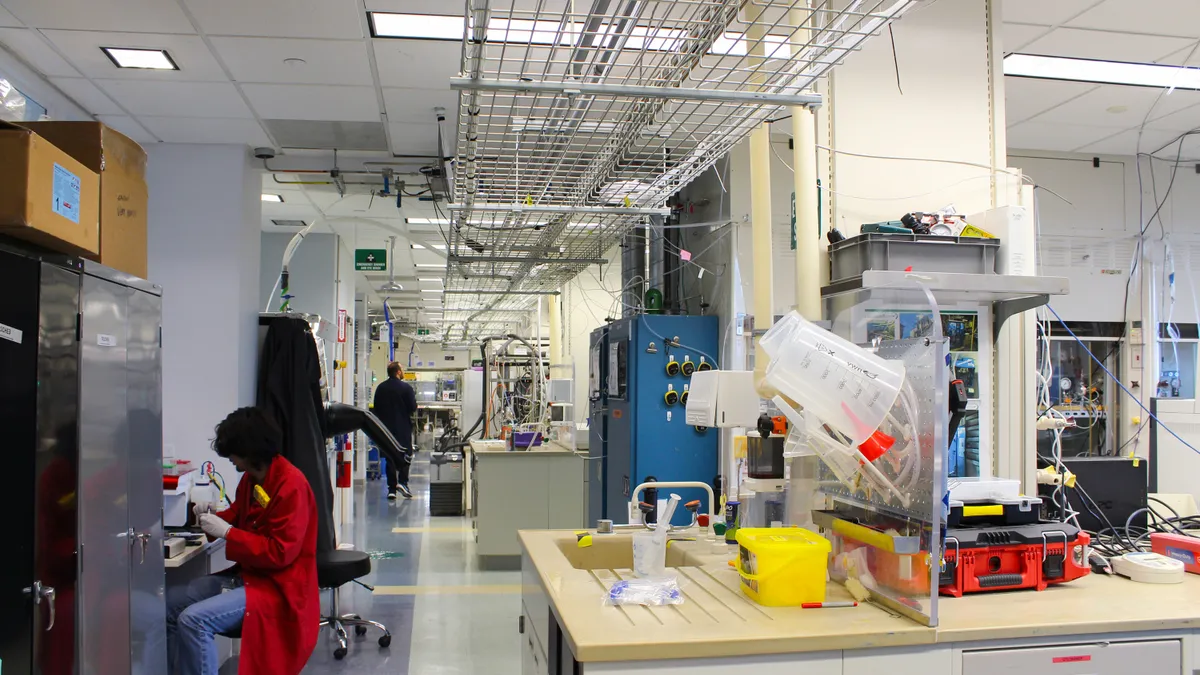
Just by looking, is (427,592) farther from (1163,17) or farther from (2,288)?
(1163,17)

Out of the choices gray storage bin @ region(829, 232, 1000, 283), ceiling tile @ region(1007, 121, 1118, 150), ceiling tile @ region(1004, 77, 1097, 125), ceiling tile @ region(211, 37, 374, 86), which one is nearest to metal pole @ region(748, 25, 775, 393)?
gray storage bin @ region(829, 232, 1000, 283)

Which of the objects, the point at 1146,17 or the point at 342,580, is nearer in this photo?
the point at 1146,17

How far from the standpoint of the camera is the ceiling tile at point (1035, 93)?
443 cm

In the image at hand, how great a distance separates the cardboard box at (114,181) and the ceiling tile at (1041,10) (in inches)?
138

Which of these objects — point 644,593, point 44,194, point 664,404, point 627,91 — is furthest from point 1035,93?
point 44,194

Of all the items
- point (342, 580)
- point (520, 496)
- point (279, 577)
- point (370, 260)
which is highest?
point (370, 260)

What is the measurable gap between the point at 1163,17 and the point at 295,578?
4.54 meters

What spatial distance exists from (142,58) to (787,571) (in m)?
3.94

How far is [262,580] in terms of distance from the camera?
330 centimetres

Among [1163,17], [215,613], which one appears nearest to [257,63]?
[215,613]

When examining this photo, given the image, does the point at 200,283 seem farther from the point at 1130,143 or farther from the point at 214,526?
the point at 1130,143

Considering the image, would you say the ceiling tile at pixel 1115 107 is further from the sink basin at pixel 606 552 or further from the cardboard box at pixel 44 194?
the cardboard box at pixel 44 194

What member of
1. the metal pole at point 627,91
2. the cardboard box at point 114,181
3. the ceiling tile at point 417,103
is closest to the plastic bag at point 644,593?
the metal pole at point 627,91

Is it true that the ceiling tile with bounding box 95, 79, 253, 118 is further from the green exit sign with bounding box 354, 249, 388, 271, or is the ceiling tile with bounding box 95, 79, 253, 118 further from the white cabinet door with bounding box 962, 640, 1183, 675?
the white cabinet door with bounding box 962, 640, 1183, 675
